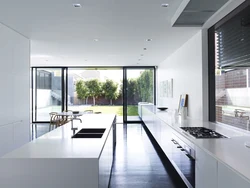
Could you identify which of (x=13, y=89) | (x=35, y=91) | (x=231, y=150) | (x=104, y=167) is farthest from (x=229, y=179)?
(x=35, y=91)

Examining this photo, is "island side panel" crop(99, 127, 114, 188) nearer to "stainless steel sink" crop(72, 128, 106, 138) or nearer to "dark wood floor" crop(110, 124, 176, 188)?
"stainless steel sink" crop(72, 128, 106, 138)

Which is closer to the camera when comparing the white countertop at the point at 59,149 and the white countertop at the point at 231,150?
the white countertop at the point at 231,150

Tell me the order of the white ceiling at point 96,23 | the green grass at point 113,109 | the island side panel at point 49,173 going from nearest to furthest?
1. the island side panel at point 49,173
2. the white ceiling at point 96,23
3. the green grass at point 113,109

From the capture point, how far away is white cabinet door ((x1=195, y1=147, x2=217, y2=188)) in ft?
6.20

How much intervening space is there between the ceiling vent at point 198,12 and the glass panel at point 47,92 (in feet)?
24.6

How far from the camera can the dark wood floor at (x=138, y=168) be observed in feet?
10.8

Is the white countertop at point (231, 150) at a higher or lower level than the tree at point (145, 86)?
lower

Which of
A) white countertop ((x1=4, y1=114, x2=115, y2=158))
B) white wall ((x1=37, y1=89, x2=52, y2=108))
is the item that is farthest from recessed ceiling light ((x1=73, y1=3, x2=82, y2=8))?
white wall ((x1=37, y1=89, x2=52, y2=108))

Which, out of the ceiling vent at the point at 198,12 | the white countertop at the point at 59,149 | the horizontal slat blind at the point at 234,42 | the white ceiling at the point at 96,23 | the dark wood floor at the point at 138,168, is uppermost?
the white ceiling at the point at 96,23

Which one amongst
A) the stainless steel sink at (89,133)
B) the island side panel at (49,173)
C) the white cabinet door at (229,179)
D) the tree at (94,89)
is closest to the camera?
the white cabinet door at (229,179)

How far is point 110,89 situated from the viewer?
33.2 ft

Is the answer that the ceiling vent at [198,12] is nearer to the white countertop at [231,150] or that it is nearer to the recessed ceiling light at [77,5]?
the recessed ceiling light at [77,5]

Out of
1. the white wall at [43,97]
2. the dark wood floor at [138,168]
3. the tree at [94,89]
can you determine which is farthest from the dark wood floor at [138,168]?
the white wall at [43,97]

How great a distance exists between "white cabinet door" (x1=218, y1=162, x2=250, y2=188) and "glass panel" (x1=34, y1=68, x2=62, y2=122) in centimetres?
890
